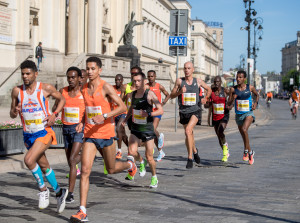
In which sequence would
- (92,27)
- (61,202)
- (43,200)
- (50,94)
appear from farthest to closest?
1. (92,27)
2. (50,94)
3. (43,200)
4. (61,202)

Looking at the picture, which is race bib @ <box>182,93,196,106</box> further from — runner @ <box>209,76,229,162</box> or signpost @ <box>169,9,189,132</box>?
signpost @ <box>169,9,189,132</box>

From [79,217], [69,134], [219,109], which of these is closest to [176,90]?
[219,109]

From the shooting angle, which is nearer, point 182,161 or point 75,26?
point 182,161

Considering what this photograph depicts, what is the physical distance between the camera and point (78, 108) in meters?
8.83

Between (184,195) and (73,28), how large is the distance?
34233 millimetres

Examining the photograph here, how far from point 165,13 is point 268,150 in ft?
247

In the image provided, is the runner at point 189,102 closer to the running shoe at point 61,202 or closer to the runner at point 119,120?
the runner at point 119,120

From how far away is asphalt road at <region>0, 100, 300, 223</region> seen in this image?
6770 mm

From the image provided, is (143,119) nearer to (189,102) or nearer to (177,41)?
(189,102)

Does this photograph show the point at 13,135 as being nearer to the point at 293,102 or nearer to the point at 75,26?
the point at 293,102

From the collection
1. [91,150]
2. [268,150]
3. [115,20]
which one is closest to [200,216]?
[91,150]

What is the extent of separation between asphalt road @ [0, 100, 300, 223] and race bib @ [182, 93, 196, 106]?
130cm

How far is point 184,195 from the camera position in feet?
26.9

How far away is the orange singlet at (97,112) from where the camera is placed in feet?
23.3
